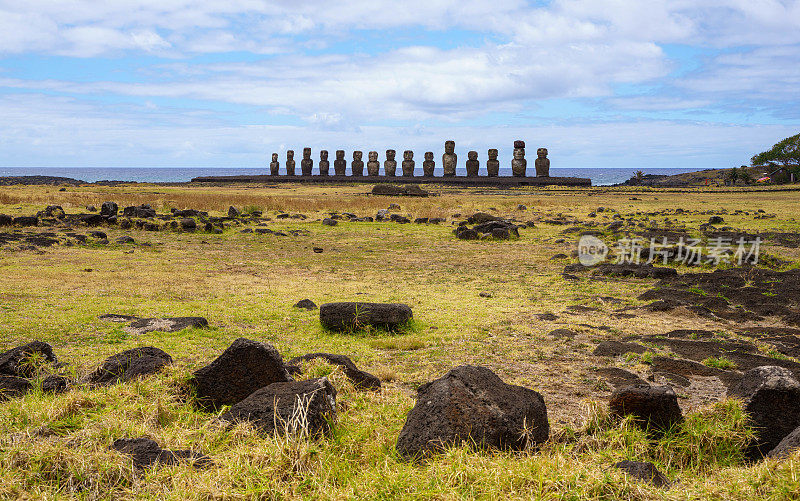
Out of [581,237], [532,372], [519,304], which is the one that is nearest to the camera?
[532,372]

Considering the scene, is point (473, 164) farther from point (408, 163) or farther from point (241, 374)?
point (241, 374)

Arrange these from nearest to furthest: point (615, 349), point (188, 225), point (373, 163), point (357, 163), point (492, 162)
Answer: point (615, 349) → point (188, 225) → point (492, 162) → point (357, 163) → point (373, 163)

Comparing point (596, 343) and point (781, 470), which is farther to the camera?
point (596, 343)

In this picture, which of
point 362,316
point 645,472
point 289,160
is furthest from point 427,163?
point 645,472

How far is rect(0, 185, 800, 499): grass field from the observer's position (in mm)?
3713

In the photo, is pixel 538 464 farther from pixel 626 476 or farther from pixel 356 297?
pixel 356 297

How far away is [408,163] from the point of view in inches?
2598

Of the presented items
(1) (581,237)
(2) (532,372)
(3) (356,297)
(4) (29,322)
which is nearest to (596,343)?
(2) (532,372)

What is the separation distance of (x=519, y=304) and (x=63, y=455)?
8.42 metres

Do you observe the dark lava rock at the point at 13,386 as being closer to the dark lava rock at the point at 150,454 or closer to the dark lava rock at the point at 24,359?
the dark lava rock at the point at 24,359

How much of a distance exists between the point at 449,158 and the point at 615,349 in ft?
188

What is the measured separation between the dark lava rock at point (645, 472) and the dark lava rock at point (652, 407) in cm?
81

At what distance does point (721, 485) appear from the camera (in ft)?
11.9

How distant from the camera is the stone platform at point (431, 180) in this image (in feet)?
192
